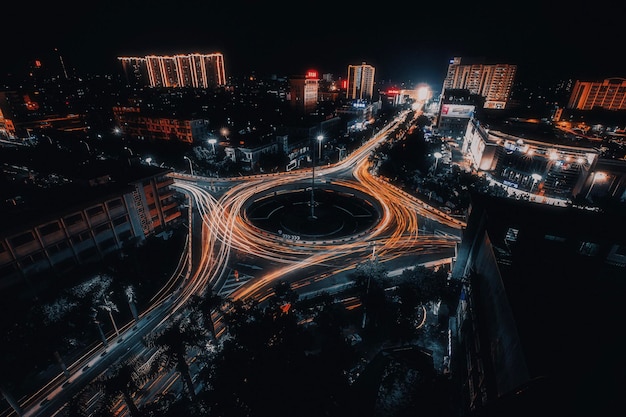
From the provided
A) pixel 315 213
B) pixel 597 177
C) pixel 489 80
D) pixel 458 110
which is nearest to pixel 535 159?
pixel 597 177

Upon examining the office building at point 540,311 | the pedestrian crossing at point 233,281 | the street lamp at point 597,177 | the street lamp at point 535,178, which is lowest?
the pedestrian crossing at point 233,281

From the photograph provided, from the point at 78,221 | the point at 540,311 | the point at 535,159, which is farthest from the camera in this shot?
the point at 535,159

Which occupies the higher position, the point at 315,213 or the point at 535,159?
the point at 535,159

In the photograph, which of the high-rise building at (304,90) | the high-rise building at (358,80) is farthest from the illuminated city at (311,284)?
the high-rise building at (358,80)

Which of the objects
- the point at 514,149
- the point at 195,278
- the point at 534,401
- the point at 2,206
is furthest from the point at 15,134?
the point at 514,149

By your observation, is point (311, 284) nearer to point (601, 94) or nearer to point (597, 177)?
point (597, 177)

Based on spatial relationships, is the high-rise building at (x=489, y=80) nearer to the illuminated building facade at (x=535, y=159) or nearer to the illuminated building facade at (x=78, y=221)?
the illuminated building facade at (x=535, y=159)

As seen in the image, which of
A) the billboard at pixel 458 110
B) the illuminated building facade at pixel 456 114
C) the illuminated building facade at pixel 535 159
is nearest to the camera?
the illuminated building facade at pixel 535 159

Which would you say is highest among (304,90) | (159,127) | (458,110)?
(304,90)
